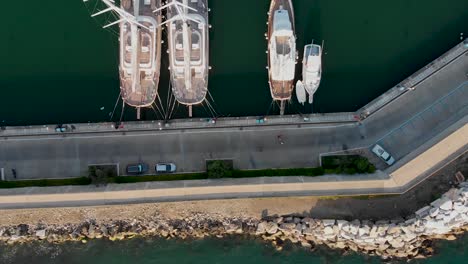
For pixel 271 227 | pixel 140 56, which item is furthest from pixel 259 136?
pixel 140 56

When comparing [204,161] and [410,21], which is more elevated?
[410,21]

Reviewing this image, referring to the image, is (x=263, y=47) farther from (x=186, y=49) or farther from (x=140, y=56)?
(x=140, y=56)

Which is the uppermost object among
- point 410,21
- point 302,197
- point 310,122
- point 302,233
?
point 410,21

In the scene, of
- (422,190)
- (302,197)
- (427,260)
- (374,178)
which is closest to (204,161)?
(302,197)

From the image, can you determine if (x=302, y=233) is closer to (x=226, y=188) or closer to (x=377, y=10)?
(x=226, y=188)

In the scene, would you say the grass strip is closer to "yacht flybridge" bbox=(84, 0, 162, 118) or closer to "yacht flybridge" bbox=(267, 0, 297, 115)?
"yacht flybridge" bbox=(84, 0, 162, 118)

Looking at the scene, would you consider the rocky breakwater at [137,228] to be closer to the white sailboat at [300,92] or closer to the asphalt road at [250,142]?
the asphalt road at [250,142]

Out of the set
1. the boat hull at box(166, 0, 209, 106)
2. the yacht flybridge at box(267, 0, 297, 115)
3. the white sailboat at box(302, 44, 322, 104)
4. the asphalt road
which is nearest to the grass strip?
the asphalt road
